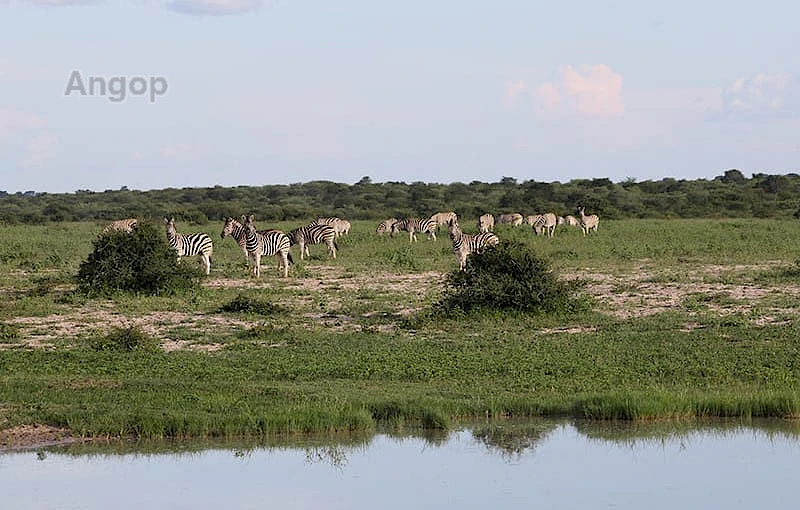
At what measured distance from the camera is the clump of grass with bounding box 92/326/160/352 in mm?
13031

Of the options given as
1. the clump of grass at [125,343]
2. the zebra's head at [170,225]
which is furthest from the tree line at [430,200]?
the clump of grass at [125,343]

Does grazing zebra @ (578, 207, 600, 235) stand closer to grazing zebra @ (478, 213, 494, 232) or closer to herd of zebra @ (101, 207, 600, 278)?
herd of zebra @ (101, 207, 600, 278)

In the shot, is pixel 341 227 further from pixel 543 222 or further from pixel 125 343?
pixel 125 343

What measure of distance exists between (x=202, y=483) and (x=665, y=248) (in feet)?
62.0

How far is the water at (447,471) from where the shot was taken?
7.88 m

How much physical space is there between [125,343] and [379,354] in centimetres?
257

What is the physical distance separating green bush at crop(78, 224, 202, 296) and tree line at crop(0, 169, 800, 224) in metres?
22.5

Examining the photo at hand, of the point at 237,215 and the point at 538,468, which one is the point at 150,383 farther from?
the point at 237,215

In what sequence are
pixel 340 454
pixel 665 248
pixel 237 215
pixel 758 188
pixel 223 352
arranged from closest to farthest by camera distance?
pixel 340 454, pixel 223 352, pixel 665 248, pixel 237 215, pixel 758 188

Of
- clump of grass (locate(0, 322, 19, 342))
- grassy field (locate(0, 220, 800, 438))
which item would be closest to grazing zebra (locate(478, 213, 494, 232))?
grassy field (locate(0, 220, 800, 438))

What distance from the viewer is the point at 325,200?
60125 mm

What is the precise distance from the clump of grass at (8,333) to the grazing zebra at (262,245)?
6.59m

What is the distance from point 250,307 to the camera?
15781 millimetres

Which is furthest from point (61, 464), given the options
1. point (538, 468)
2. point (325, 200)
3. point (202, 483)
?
point (325, 200)
